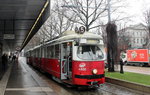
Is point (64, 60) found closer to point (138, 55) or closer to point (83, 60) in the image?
point (83, 60)

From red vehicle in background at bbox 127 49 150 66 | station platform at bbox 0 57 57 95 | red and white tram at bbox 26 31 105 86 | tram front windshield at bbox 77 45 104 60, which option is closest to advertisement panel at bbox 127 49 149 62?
red vehicle in background at bbox 127 49 150 66

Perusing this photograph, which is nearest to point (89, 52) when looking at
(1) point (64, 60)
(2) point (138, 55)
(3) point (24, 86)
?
(1) point (64, 60)

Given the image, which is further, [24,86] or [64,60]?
[64,60]

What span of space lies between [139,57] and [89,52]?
22351 mm

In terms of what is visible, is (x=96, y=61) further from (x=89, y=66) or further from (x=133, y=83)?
(x=133, y=83)

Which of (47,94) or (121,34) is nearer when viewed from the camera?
(47,94)

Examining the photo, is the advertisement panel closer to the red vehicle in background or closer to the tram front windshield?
the red vehicle in background

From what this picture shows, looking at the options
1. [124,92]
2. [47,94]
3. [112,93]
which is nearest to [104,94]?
[112,93]

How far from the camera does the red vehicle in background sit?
28872 millimetres

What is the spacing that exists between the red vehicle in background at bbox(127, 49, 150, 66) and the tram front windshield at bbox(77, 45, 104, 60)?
817 inches

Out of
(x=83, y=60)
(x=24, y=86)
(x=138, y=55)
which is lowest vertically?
A: (x=24, y=86)

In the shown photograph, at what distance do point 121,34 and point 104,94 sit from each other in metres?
38.6

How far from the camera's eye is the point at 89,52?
9953mm

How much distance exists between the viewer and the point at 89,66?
9.59 metres
